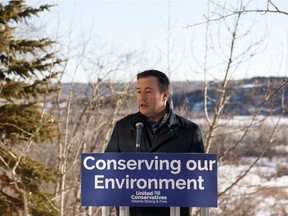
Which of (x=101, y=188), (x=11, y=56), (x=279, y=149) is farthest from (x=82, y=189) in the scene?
(x=279, y=149)

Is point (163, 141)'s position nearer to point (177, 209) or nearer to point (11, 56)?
point (177, 209)

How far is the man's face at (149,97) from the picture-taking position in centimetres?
307

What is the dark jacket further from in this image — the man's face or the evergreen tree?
the evergreen tree

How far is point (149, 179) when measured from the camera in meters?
3.20

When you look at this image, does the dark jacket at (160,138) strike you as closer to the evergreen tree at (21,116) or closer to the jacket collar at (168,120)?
the jacket collar at (168,120)

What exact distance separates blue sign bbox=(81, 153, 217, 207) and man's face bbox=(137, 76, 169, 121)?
243mm

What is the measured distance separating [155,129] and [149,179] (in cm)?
27

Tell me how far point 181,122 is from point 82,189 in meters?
0.62

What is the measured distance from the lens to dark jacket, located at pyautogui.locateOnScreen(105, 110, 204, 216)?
3.17 meters

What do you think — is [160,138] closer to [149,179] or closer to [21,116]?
[149,179]

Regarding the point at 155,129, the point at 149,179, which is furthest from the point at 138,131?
the point at 149,179

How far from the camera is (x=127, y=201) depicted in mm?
Answer: 3188

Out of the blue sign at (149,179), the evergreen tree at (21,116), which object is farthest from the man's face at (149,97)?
the evergreen tree at (21,116)

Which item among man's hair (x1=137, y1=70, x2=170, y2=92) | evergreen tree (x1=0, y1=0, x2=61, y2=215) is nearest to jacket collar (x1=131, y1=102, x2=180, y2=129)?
man's hair (x1=137, y1=70, x2=170, y2=92)
